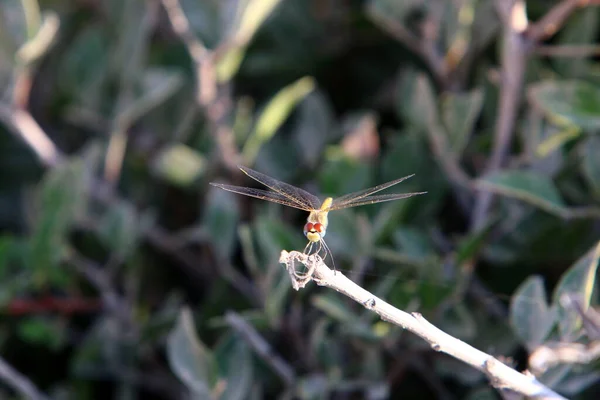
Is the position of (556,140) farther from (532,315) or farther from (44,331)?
(44,331)

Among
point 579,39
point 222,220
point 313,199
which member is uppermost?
point 579,39

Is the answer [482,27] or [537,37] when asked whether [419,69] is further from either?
[537,37]

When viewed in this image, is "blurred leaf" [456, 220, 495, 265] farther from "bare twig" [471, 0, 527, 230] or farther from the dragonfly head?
the dragonfly head

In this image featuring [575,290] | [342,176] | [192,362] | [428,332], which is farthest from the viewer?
[342,176]

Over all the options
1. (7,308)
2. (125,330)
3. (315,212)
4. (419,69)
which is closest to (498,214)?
(315,212)

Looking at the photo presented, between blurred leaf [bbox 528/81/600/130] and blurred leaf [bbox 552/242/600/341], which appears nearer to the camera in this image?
blurred leaf [bbox 552/242/600/341]

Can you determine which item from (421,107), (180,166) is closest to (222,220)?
(180,166)

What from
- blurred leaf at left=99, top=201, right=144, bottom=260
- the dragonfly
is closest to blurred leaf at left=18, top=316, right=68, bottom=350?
blurred leaf at left=99, top=201, right=144, bottom=260
